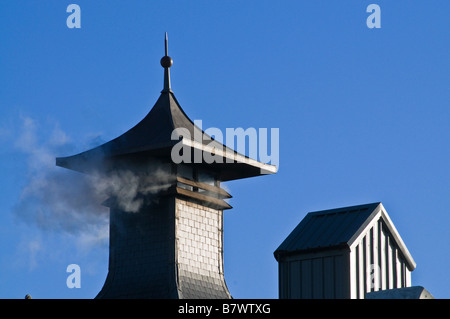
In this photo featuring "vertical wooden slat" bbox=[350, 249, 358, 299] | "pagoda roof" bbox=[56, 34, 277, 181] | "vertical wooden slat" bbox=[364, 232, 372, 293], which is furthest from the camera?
"pagoda roof" bbox=[56, 34, 277, 181]

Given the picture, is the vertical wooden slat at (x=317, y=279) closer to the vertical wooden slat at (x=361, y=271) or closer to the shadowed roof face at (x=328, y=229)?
the shadowed roof face at (x=328, y=229)

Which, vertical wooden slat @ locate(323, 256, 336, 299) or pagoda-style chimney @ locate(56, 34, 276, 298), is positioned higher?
pagoda-style chimney @ locate(56, 34, 276, 298)

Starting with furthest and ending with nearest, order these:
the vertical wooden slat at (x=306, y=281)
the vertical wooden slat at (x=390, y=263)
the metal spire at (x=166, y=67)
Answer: the metal spire at (x=166, y=67) → the vertical wooden slat at (x=390, y=263) → the vertical wooden slat at (x=306, y=281)

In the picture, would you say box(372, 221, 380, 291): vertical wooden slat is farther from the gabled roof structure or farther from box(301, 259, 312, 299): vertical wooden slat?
box(301, 259, 312, 299): vertical wooden slat

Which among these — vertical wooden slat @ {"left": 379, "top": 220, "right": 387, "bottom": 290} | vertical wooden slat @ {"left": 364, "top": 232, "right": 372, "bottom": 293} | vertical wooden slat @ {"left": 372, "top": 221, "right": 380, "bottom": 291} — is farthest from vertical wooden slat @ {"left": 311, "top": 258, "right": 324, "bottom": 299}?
vertical wooden slat @ {"left": 379, "top": 220, "right": 387, "bottom": 290}

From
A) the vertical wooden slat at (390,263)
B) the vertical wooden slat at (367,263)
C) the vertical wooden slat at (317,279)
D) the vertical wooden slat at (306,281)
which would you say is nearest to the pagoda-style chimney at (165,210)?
the vertical wooden slat at (306,281)

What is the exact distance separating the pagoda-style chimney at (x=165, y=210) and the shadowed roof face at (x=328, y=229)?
6.73 metres

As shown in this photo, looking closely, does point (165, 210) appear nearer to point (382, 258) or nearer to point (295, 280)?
point (295, 280)

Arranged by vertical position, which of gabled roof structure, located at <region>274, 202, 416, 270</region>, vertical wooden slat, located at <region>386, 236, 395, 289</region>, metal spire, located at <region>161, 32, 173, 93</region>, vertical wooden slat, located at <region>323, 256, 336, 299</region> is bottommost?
vertical wooden slat, located at <region>323, 256, 336, 299</region>

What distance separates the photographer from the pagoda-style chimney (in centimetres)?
3791

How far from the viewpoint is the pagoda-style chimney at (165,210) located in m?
37.9

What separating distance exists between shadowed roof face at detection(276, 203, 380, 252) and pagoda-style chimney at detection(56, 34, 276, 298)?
673cm

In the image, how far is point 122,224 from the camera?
39.4 meters
